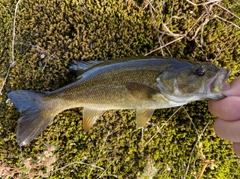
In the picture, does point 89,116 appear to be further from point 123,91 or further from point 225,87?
point 225,87

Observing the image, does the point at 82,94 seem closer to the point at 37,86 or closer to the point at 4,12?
the point at 37,86

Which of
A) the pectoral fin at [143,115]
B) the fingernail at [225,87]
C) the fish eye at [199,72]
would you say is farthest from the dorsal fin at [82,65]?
the fingernail at [225,87]

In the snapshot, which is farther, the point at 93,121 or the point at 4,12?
the point at 4,12

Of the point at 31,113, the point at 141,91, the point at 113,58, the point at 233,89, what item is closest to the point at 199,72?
the point at 233,89

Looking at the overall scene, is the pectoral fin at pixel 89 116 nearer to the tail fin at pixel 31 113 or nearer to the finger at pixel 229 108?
the tail fin at pixel 31 113

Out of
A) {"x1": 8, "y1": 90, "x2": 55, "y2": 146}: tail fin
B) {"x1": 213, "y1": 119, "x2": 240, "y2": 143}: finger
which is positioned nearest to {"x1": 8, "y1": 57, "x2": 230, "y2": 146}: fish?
{"x1": 8, "y1": 90, "x2": 55, "y2": 146}: tail fin

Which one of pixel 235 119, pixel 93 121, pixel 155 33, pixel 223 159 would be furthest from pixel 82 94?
pixel 223 159

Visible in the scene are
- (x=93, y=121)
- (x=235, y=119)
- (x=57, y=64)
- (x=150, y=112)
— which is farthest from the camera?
(x=57, y=64)

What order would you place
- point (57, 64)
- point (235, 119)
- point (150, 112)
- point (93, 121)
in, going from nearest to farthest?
point (235, 119) → point (150, 112) → point (93, 121) → point (57, 64)
